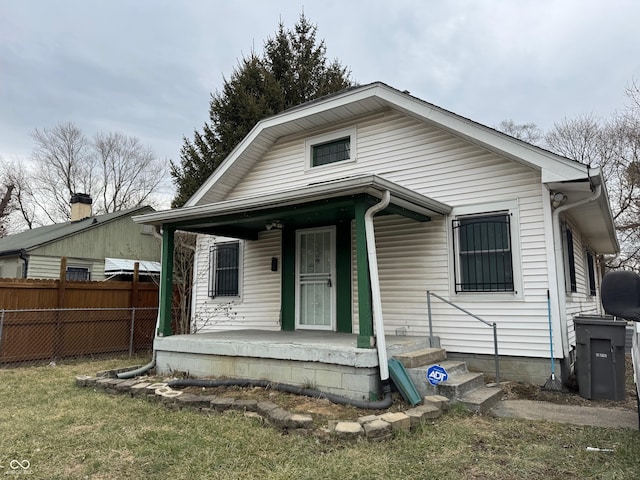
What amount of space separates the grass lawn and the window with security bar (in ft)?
7.61

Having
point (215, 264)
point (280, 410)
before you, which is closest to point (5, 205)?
point (215, 264)

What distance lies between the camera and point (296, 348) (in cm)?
542

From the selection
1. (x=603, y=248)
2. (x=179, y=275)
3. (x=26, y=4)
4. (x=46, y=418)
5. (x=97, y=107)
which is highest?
(x=97, y=107)

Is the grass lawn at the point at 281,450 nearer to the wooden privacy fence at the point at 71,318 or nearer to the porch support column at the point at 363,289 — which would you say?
the porch support column at the point at 363,289

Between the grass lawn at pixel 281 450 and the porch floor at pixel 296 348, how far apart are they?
3.56 feet

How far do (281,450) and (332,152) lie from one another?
5778 millimetres

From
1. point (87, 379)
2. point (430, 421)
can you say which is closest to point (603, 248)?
point (430, 421)

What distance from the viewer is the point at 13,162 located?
2653 centimetres

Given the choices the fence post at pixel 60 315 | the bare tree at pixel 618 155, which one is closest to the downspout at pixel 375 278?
the fence post at pixel 60 315

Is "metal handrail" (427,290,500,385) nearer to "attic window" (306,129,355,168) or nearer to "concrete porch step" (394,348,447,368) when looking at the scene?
"concrete porch step" (394,348,447,368)

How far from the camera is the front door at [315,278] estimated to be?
7656mm

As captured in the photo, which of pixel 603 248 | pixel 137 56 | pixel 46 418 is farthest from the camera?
pixel 137 56

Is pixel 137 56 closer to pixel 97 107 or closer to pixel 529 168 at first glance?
pixel 97 107

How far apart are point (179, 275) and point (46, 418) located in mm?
7238
